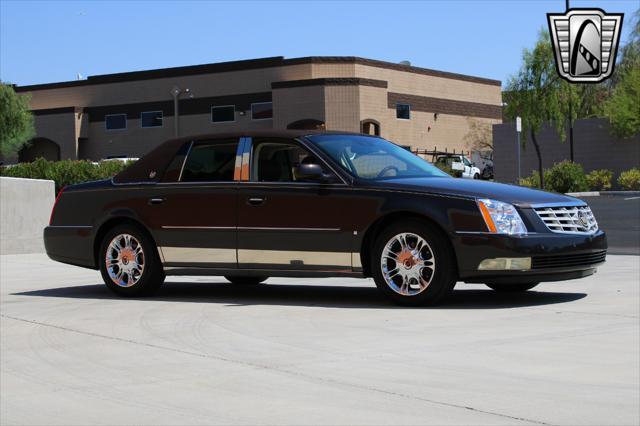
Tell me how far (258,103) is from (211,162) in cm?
5984

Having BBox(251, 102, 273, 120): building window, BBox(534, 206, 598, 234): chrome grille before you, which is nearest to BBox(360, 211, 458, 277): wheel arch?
BBox(534, 206, 598, 234): chrome grille

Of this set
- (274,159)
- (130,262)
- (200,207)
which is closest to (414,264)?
(274,159)

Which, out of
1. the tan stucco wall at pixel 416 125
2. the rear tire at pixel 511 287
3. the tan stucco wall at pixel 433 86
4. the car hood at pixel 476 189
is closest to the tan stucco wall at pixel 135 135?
the tan stucco wall at pixel 433 86

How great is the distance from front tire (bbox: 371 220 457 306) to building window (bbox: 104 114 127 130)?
68469 mm

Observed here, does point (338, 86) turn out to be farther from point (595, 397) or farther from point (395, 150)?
point (595, 397)

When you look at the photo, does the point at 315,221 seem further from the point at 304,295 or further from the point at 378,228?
the point at 304,295

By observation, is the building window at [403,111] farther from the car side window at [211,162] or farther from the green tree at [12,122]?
the car side window at [211,162]

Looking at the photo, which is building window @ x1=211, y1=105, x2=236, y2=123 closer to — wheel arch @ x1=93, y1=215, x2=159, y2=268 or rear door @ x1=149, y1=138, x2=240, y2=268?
wheel arch @ x1=93, y1=215, x2=159, y2=268

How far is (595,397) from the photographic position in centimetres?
616

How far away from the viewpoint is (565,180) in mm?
36219

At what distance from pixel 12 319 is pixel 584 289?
5876 mm

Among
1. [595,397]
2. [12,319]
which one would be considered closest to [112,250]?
[12,319]

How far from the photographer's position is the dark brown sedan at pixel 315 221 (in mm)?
9703

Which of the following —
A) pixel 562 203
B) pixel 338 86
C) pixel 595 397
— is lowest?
pixel 595 397
